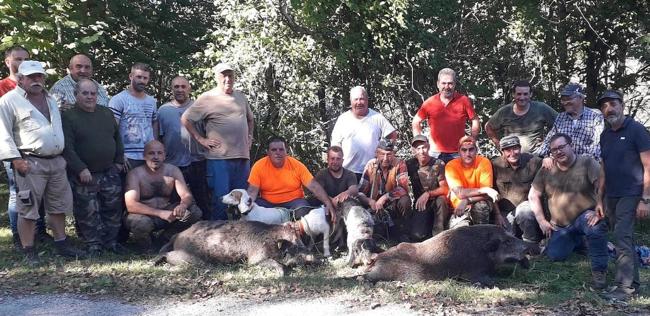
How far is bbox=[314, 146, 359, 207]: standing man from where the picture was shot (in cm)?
801

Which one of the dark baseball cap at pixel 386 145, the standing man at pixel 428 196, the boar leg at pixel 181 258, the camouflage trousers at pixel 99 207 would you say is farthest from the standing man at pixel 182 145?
the standing man at pixel 428 196

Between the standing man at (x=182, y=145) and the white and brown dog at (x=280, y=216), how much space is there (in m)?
0.81

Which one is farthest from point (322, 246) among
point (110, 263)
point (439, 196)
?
point (110, 263)

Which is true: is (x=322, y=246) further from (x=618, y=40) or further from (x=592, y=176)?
(x=618, y=40)

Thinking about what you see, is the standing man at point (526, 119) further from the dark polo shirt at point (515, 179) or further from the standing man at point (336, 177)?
the standing man at point (336, 177)

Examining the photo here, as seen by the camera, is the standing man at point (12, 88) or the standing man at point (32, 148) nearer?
the standing man at point (32, 148)

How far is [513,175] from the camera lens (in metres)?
8.14

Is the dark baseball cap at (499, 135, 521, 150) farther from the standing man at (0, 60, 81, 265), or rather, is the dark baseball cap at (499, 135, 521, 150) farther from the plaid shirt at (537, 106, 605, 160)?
the standing man at (0, 60, 81, 265)

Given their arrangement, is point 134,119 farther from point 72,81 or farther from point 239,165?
point 239,165

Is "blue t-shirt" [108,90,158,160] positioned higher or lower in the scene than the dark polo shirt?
higher

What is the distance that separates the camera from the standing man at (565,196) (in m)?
7.04

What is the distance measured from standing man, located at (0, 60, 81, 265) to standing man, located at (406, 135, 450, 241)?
4116mm

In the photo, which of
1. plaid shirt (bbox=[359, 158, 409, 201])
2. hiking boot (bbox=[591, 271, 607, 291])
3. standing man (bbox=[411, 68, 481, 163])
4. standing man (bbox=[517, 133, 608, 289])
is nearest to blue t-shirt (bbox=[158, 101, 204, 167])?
plaid shirt (bbox=[359, 158, 409, 201])

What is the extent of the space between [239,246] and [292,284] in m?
1.08
